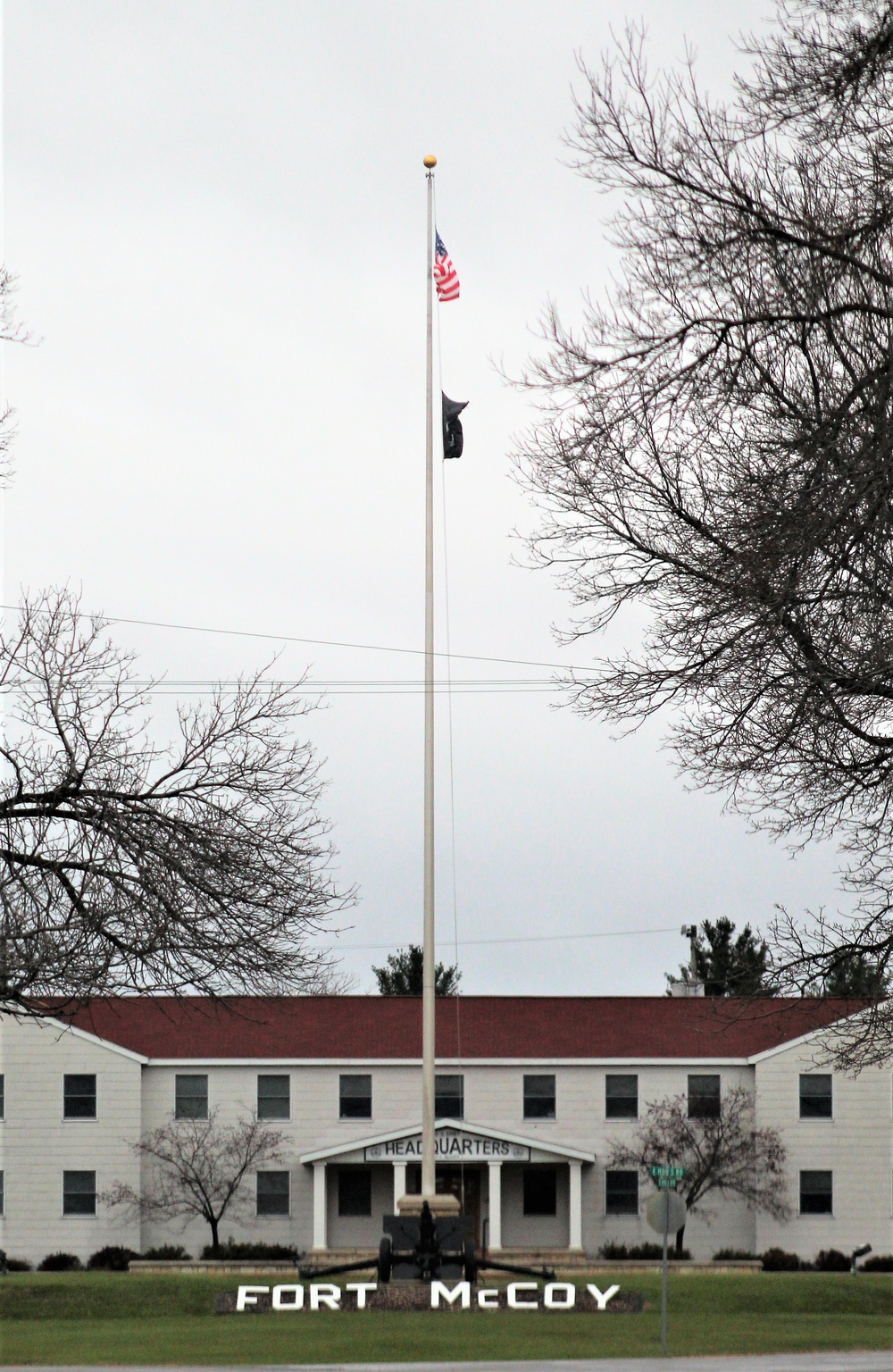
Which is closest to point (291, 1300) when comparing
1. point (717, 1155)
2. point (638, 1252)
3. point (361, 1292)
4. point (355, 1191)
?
point (361, 1292)

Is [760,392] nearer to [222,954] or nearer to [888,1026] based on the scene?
[222,954]

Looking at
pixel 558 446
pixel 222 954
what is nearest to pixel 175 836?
pixel 222 954

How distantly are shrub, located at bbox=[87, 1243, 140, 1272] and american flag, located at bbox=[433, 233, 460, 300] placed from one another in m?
27.9

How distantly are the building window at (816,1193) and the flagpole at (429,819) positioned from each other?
21.5m

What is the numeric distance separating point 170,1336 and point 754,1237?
2653 cm

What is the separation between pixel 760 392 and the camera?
10.9 m

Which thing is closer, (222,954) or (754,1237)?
(222,954)

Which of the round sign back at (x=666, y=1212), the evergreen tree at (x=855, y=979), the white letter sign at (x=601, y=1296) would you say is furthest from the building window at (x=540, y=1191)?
the evergreen tree at (x=855, y=979)

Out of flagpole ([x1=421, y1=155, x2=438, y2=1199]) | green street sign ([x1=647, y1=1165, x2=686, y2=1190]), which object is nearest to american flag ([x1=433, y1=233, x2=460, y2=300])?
flagpole ([x1=421, y1=155, x2=438, y2=1199])

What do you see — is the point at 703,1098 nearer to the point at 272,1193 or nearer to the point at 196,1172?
the point at 272,1193

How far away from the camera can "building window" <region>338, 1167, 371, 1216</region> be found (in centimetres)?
4709

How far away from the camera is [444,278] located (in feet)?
91.7

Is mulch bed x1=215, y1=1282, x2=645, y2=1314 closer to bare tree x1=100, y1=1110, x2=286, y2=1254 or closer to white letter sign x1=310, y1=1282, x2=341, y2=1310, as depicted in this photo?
white letter sign x1=310, y1=1282, x2=341, y2=1310

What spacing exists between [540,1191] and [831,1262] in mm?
8014
